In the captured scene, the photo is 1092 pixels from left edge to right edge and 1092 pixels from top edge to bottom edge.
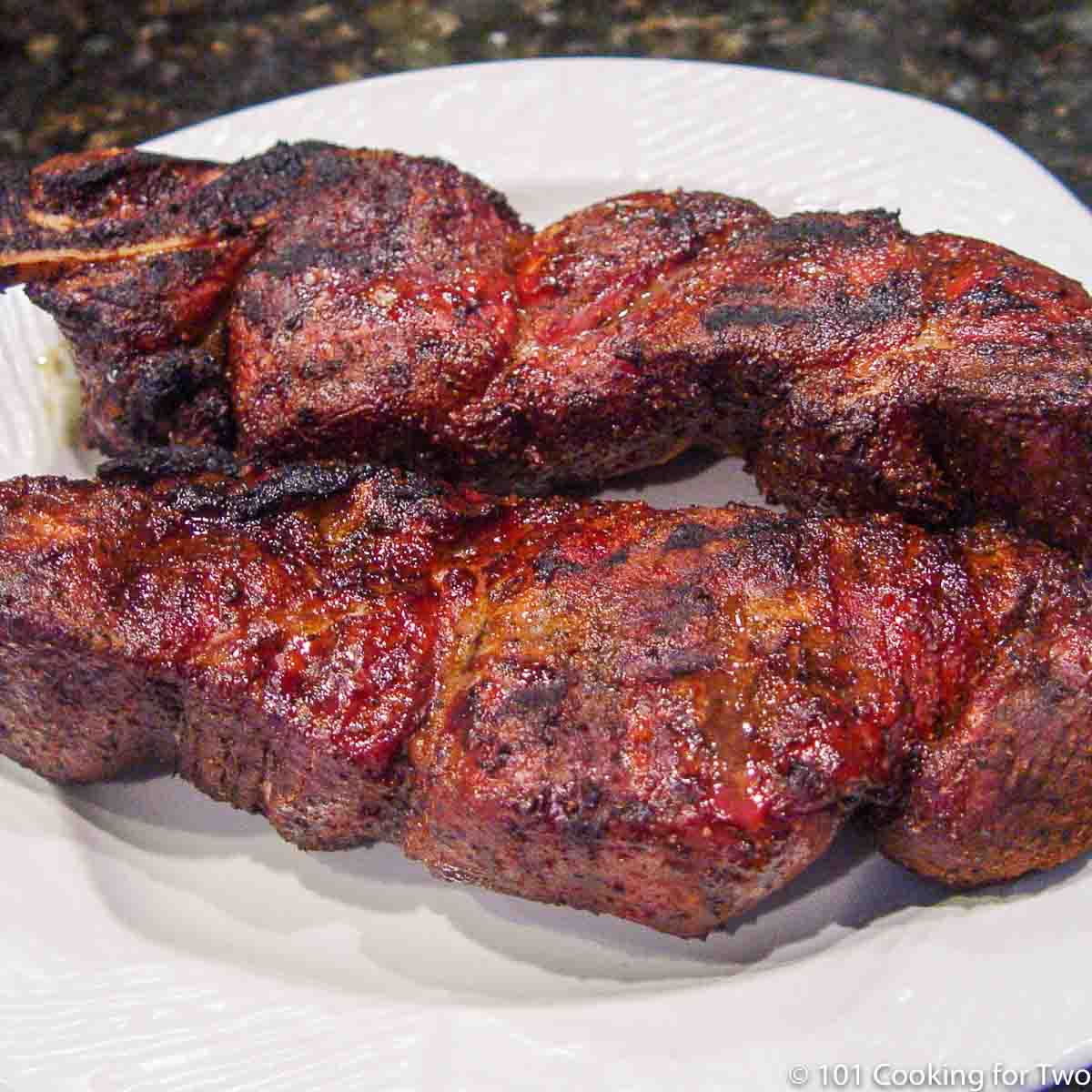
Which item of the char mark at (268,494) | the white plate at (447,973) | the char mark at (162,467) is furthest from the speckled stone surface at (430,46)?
the char mark at (268,494)

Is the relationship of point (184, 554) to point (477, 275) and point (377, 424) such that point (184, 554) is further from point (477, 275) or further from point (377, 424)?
point (477, 275)

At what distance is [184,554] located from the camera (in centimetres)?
219

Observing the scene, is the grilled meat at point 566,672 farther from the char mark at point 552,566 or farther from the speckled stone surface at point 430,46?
the speckled stone surface at point 430,46

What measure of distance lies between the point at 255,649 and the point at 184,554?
0.88 ft

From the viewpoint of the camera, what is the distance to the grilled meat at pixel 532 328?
2.34 meters

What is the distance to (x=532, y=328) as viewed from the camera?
101 inches

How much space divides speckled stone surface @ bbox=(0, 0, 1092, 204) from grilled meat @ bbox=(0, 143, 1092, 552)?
2069 millimetres

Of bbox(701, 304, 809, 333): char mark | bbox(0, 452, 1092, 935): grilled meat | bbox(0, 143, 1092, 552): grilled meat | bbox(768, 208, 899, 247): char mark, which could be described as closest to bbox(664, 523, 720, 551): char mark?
bbox(0, 452, 1092, 935): grilled meat

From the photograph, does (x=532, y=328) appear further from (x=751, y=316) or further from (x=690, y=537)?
(x=690, y=537)

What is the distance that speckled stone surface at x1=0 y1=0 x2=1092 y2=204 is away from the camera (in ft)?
14.5

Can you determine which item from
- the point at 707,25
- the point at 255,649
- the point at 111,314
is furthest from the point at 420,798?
the point at 707,25

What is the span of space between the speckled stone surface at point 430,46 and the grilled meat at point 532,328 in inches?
81.5

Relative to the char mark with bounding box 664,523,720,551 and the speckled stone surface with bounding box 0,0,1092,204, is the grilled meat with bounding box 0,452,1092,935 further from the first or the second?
the speckled stone surface with bounding box 0,0,1092,204

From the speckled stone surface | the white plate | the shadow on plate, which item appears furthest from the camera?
the speckled stone surface
